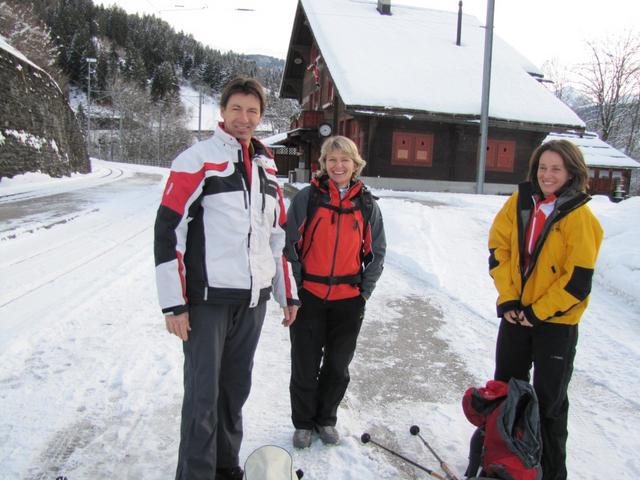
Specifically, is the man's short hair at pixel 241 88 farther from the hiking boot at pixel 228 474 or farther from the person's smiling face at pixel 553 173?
the hiking boot at pixel 228 474

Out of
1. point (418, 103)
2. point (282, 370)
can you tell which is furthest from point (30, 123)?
point (282, 370)

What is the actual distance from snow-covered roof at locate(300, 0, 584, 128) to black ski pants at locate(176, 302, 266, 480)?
16.7 m

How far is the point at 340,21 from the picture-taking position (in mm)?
23469

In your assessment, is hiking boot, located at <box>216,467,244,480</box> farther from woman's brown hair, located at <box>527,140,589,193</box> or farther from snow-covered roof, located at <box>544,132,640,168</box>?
snow-covered roof, located at <box>544,132,640,168</box>

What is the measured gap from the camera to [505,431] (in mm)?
2455

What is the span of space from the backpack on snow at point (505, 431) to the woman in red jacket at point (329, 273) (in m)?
0.82

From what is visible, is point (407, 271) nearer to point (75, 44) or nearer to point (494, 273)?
point (494, 273)

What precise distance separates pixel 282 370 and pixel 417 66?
20.4 meters

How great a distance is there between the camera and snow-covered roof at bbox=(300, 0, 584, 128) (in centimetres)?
1941

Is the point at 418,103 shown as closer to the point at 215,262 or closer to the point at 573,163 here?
the point at 573,163

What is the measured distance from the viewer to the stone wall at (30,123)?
18.6 metres

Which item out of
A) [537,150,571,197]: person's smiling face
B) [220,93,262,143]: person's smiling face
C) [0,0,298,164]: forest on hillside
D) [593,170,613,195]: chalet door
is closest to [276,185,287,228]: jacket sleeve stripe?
[220,93,262,143]: person's smiling face

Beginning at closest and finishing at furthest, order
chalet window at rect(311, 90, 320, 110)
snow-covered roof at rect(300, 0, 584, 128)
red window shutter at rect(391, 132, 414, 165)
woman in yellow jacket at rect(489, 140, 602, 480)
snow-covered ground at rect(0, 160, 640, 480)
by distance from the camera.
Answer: woman in yellow jacket at rect(489, 140, 602, 480) < snow-covered ground at rect(0, 160, 640, 480) < snow-covered roof at rect(300, 0, 584, 128) < red window shutter at rect(391, 132, 414, 165) < chalet window at rect(311, 90, 320, 110)

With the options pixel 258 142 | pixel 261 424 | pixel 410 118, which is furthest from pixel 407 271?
pixel 410 118
